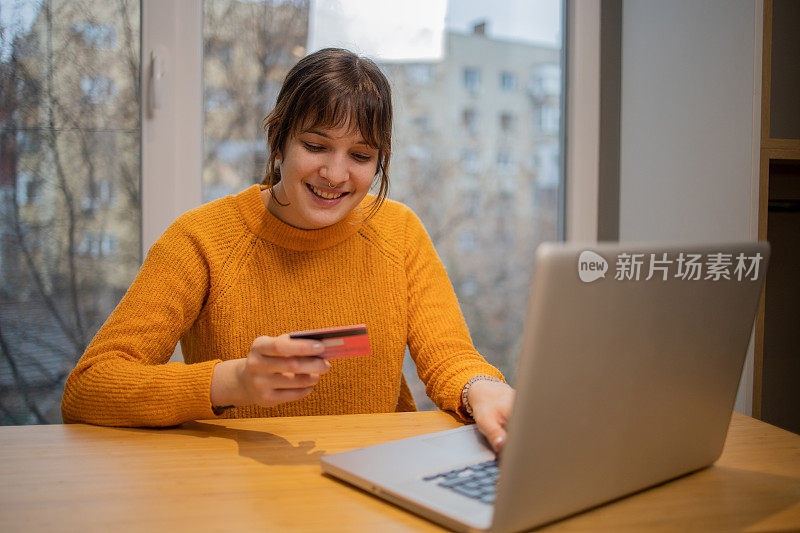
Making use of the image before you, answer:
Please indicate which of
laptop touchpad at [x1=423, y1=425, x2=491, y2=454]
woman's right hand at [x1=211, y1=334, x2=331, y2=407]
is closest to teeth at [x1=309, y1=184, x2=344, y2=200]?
woman's right hand at [x1=211, y1=334, x2=331, y2=407]

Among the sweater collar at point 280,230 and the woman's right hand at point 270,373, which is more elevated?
the sweater collar at point 280,230

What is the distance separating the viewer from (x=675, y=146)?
1779mm

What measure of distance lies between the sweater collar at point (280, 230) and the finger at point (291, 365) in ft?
1.45

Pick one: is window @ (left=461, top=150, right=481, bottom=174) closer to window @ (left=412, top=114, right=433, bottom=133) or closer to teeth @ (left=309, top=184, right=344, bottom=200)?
window @ (left=412, top=114, right=433, bottom=133)

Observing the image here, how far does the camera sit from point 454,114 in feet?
6.55

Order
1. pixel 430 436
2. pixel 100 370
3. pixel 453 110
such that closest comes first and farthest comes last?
pixel 430 436 < pixel 100 370 < pixel 453 110

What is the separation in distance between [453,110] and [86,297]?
1.13 metres

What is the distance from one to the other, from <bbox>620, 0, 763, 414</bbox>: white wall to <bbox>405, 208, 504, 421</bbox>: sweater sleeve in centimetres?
55

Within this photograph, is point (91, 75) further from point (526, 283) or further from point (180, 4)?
point (526, 283)

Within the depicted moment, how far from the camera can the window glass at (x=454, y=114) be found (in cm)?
181

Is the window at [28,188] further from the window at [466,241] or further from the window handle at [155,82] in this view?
the window at [466,241]

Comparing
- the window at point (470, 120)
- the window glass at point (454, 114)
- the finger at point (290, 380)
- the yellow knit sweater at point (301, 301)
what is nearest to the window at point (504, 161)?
the window glass at point (454, 114)

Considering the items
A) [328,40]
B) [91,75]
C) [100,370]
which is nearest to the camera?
[100,370]

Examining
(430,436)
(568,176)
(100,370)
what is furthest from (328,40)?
(430,436)
